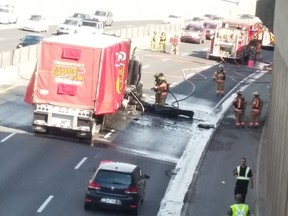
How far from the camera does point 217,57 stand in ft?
182

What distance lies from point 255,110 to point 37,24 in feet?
127

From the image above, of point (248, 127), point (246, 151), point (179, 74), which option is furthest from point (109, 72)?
point (179, 74)

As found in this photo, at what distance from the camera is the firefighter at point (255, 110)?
31016 mm

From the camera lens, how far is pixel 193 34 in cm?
6950

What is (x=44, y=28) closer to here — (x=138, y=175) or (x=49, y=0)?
(x=49, y=0)

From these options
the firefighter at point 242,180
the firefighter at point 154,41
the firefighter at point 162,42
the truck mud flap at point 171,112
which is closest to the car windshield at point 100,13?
the firefighter at point 154,41

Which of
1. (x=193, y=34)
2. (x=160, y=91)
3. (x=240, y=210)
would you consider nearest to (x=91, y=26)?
(x=193, y=34)

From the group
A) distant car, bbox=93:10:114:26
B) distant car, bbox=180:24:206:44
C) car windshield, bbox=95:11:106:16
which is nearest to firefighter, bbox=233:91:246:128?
distant car, bbox=180:24:206:44

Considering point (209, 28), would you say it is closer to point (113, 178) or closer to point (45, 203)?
point (45, 203)

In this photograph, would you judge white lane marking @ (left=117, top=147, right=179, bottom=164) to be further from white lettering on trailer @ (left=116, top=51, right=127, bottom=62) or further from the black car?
the black car

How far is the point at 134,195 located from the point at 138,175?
2.28 feet

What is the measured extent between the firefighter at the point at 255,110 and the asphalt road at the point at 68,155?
250cm

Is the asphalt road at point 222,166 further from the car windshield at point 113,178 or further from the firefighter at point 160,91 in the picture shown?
the firefighter at point 160,91

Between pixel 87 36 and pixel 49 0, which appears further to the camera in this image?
pixel 49 0
